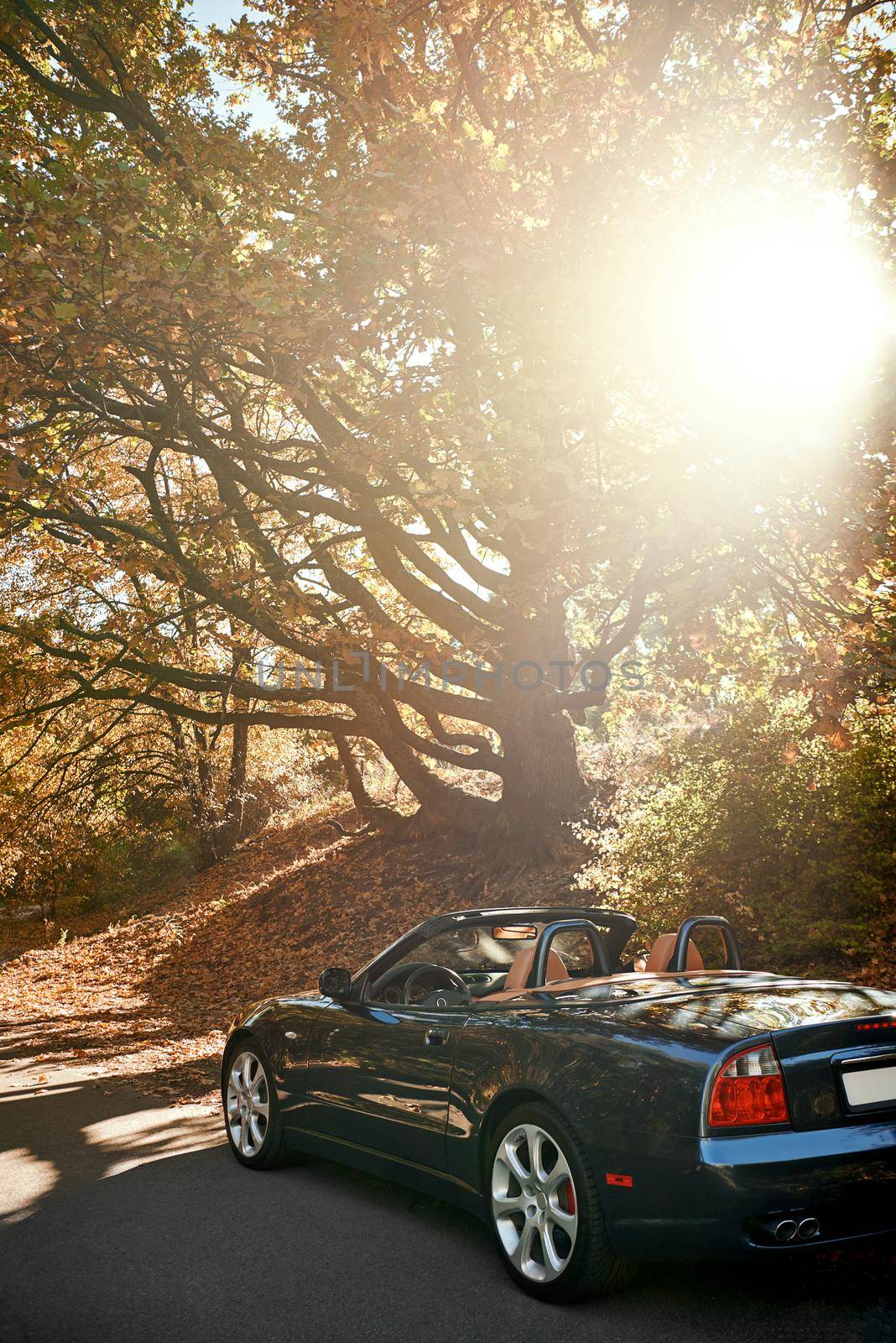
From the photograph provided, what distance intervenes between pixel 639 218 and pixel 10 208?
5376 millimetres

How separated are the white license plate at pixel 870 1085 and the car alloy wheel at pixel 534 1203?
3.33ft

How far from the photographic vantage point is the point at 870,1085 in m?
3.63

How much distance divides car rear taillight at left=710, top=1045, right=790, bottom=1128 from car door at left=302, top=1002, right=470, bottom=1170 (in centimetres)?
137

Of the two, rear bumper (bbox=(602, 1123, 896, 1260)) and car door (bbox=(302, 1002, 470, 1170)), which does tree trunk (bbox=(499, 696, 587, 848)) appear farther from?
rear bumper (bbox=(602, 1123, 896, 1260))

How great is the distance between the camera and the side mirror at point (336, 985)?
215 inches

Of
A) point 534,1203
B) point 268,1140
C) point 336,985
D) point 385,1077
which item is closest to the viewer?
point 534,1203

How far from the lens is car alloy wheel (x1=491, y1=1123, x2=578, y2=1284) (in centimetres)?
383

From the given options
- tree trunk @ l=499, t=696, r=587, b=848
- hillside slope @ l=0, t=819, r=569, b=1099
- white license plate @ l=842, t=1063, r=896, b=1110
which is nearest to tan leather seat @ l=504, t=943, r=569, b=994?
white license plate @ l=842, t=1063, r=896, b=1110

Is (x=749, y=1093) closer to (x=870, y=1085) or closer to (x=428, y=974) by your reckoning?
(x=870, y=1085)

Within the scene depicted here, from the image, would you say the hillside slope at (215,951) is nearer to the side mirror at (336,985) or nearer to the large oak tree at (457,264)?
the side mirror at (336,985)

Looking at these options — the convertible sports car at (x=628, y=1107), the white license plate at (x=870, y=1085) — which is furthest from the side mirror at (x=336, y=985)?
the white license plate at (x=870, y=1085)

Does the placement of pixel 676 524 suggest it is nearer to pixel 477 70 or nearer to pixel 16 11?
pixel 477 70

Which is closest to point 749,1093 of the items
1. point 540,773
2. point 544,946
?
point 544,946

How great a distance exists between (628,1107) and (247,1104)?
324 cm
